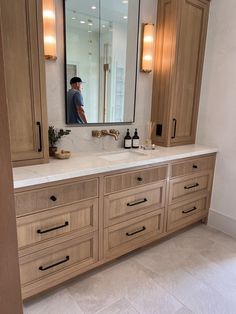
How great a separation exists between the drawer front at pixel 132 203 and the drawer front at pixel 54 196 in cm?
19

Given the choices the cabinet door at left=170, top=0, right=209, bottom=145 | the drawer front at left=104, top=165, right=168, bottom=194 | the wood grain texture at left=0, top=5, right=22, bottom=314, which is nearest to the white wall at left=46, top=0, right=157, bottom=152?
the cabinet door at left=170, top=0, right=209, bottom=145

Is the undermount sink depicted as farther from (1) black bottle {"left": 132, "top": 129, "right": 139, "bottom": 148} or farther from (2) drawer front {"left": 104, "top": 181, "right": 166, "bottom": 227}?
(2) drawer front {"left": 104, "top": 181, "right": 166, "bottom": 227}

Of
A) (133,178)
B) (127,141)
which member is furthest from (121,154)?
(133,178)

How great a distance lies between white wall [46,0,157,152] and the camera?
1950mm

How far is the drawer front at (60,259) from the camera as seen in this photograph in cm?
154

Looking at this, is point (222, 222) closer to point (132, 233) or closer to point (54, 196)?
point (132, 233)

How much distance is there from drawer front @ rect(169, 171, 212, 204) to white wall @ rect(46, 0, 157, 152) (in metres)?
0.69

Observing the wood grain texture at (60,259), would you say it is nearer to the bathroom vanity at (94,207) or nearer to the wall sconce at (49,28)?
the bathroom vanity at (94,207)

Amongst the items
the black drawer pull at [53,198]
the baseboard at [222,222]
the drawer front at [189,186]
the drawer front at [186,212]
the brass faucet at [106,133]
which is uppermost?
the brass faucet at [106,133]

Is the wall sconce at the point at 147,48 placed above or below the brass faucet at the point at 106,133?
above

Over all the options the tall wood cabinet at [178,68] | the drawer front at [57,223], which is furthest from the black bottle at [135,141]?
the drawer front at [57,223]

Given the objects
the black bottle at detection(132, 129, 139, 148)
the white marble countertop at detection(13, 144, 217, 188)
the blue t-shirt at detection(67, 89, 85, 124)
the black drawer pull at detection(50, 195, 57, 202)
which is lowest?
the black drawer pull at detection(50, 195, 57, 202)

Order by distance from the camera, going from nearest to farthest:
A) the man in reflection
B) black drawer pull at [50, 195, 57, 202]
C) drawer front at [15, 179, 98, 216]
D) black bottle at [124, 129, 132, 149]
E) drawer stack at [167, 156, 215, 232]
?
drawer front at [15, 179, 98, 216], black drawer pull at [50, 195, 57, 202], the man in reflection, drawer stack at [167, 156, 215, 232], black bottle at [124, 129, 132, 149]

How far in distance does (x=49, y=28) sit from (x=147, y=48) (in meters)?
1.04
